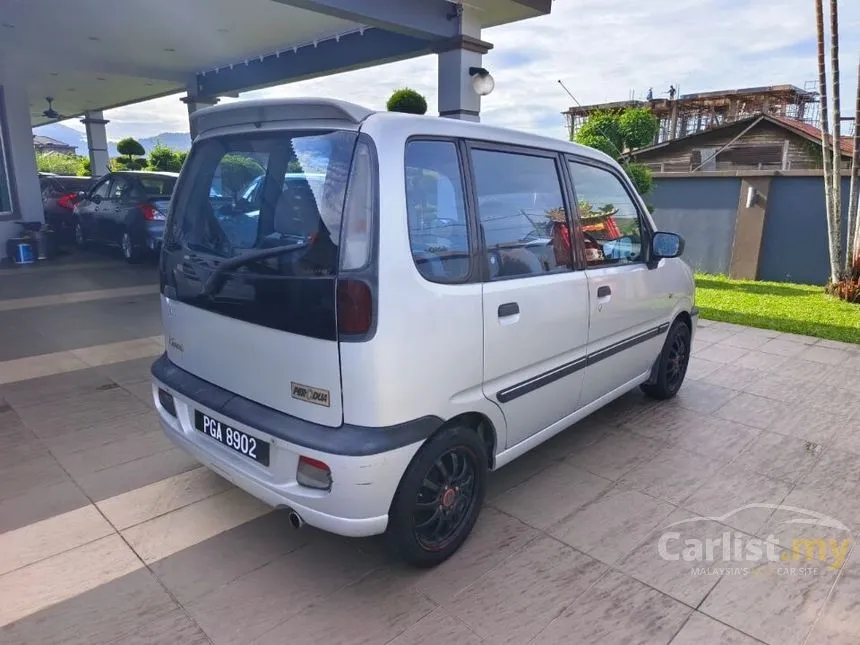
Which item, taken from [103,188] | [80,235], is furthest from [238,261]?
[80,235]

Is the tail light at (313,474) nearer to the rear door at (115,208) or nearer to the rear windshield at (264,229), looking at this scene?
the rear windshield at (264,229)

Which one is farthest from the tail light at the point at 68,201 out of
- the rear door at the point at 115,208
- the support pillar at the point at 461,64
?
the support pillar at the point at 461,64

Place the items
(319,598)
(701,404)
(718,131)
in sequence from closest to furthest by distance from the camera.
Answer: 1. (319,598)
2. (701,404)
3. (718,131)

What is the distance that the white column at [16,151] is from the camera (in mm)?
9805

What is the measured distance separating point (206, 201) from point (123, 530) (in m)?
1.53

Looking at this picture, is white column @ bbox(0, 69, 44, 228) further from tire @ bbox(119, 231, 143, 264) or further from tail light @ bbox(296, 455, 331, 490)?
tail light @ bbox(296, 455, 331, 490)

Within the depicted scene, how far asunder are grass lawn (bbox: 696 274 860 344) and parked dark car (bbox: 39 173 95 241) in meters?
11.8

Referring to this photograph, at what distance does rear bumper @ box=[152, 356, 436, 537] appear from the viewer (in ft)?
6.48

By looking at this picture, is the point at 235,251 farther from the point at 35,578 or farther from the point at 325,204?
the point at 35,578

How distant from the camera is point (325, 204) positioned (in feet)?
6.66

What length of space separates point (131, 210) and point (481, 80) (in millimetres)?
5907

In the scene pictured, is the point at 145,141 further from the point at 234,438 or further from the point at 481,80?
the point at 234,438

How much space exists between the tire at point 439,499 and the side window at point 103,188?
975cm

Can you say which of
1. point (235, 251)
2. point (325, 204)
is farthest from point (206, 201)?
point (325, 204)
